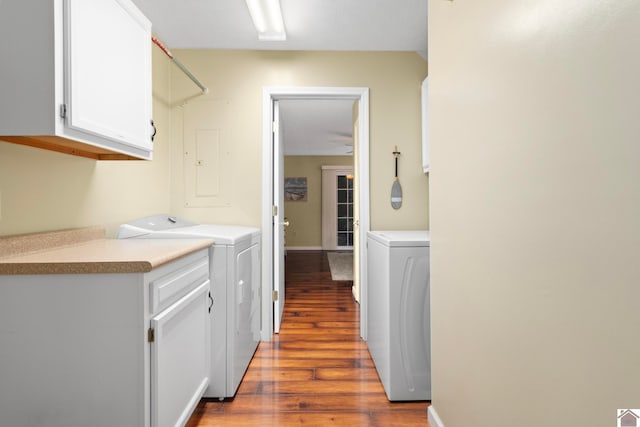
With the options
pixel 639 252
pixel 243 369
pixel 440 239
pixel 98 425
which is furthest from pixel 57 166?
pixel 639 252

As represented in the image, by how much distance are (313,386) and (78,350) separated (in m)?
1.29

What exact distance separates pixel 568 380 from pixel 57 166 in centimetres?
201

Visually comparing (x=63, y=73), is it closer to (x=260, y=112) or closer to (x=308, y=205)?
(x=260, y=112)

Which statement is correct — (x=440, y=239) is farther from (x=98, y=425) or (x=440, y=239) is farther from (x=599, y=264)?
(x=98, y=425)

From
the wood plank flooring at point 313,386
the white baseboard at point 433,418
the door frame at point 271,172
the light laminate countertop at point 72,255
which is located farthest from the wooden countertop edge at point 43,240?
the white baseboard at point 433,418

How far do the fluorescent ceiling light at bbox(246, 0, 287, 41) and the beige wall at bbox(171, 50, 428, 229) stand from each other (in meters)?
0.24

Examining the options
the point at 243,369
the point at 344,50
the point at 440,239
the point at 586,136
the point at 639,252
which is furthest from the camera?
the point at 344,50

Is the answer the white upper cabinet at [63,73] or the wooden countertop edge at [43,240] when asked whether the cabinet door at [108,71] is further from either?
the wooden countertop edge at [43,240]

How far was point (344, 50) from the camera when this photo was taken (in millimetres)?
2693

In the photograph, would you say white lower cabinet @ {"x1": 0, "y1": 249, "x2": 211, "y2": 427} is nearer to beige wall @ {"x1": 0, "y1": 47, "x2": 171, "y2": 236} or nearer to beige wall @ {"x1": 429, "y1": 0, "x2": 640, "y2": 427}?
beige wall @ {"x1": 0, "y1": 47, "x2": 171, "y2": 236}

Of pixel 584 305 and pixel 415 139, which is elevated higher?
pixel 415 139

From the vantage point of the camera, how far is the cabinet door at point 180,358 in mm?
1155

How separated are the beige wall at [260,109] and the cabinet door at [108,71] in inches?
40.0

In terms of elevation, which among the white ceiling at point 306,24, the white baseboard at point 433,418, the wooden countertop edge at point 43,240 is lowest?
the white baseboard at point 433,418
